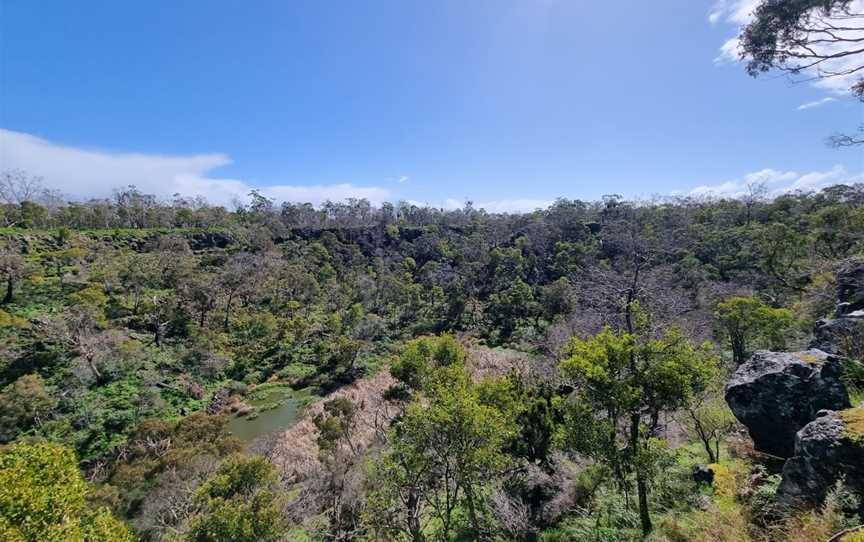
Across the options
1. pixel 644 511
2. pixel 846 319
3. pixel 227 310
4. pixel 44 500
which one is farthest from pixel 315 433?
pixel 846 319

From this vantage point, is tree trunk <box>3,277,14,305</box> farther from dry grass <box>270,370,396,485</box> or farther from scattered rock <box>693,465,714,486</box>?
scattered rock <box>693,465,714,486</box>

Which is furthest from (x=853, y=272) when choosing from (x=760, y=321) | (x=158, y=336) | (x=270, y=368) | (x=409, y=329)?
(x=158, y=336)

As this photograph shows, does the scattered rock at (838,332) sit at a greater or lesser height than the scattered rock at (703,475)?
greater

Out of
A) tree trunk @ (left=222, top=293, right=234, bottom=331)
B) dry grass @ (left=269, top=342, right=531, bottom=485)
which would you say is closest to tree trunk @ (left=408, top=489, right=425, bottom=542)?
dry grass @ (left=269, top=342, right=531, bottom=485)

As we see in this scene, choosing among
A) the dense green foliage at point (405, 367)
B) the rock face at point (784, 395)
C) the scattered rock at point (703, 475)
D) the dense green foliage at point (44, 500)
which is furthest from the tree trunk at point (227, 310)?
the rock face at point (784, 395)

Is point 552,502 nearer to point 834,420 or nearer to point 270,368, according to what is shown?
point 834,420

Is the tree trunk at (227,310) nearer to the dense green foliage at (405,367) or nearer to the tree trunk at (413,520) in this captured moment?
the dense green foliage at (405,367)
